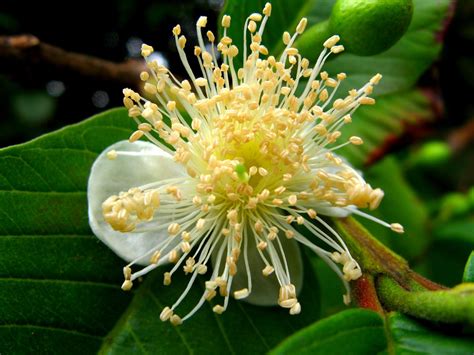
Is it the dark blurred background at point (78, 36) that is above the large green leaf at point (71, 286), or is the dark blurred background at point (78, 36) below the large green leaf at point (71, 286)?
above

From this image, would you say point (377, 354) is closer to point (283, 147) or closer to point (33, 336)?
point (283, 147)

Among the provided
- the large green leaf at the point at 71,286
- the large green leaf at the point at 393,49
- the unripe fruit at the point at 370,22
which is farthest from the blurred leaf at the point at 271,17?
the large green leaf at the point at 71,286

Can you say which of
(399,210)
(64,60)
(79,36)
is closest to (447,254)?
(399,210)

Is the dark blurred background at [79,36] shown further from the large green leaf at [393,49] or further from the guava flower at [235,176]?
the guava flower at [235,176]

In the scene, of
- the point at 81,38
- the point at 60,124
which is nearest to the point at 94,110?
the point at 60,124

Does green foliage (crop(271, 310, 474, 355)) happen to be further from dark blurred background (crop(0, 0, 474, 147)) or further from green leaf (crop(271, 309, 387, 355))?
dark blurred background (crop(0, 0, 474, 147))

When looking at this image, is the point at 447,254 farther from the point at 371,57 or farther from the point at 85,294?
the point at 85,294

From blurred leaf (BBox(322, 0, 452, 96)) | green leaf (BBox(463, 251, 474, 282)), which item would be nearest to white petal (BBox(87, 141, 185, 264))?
green leaf (BBox(463, 251, 474, 282))
